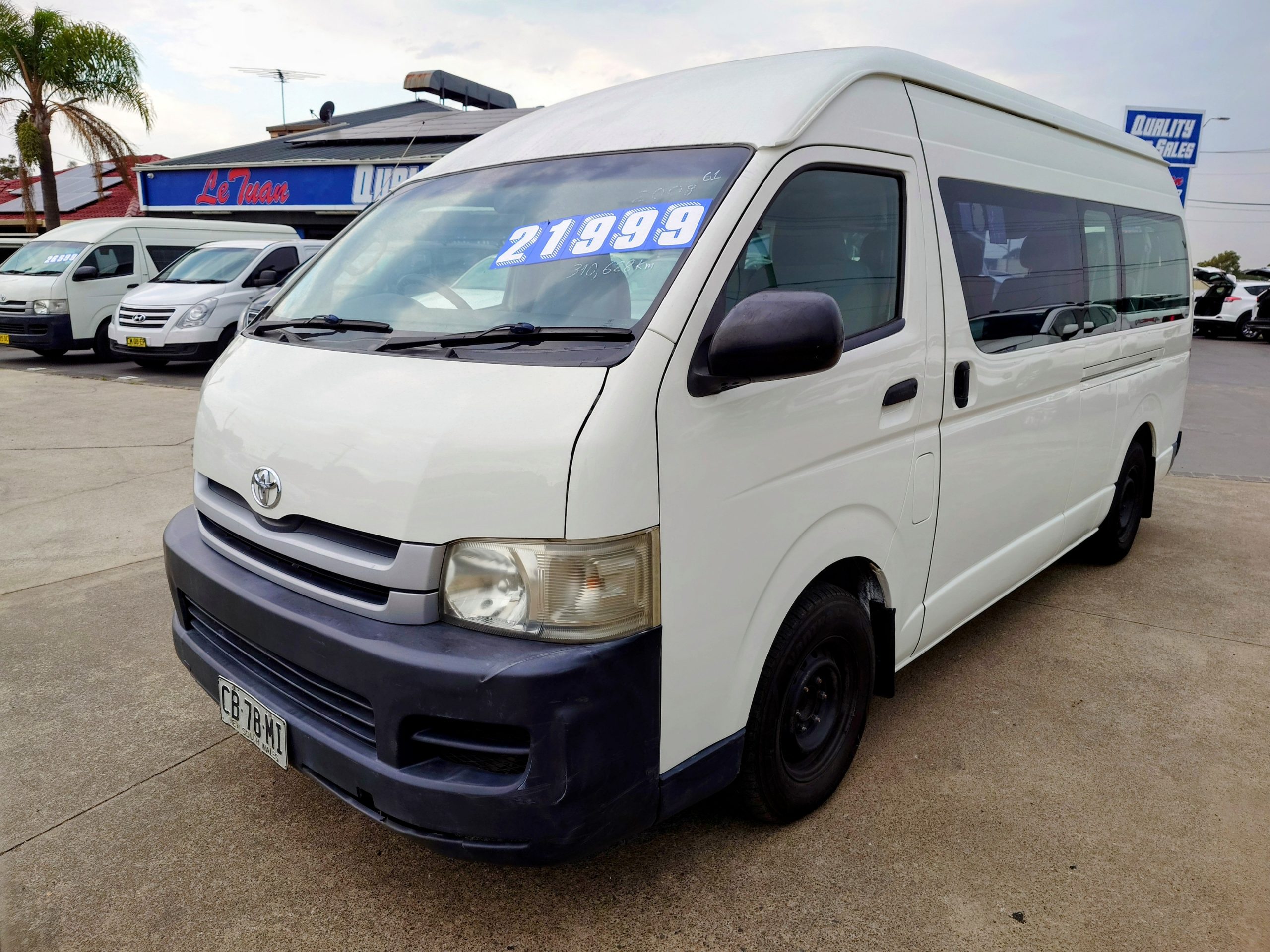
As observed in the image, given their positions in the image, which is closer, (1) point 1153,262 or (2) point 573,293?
(2) point 573,293

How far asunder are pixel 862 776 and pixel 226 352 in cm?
245

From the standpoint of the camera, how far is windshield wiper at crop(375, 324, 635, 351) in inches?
81.4

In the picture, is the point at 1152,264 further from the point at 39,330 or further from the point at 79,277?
the point at 39,330

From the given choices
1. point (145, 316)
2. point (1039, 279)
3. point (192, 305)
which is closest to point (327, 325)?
point (1039, 279)

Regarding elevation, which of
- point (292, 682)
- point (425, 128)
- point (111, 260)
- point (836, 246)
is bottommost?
point (292, 682)

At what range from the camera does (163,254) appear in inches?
553

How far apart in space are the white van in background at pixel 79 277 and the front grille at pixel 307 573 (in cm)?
1267

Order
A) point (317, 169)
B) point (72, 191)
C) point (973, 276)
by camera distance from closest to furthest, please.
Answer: point (973, 276)
point (317, 169)
point (72, 191)

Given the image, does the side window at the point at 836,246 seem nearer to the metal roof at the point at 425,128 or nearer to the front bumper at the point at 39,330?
the front bumper at the point at 39,330

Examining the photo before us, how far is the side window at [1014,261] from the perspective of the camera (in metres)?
2.98

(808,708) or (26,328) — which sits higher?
(26,328)

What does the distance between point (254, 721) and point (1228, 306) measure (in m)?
25.8

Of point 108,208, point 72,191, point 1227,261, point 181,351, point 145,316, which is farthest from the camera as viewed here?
point 1227,261

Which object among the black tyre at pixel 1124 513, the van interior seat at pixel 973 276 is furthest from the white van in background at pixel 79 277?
the van interior seat at pixel 973 276
